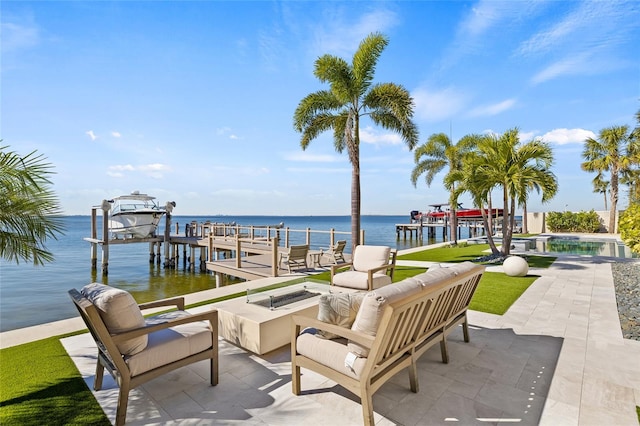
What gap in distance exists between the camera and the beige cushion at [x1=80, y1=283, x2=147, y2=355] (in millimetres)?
2373

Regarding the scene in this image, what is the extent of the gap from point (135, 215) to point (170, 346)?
68.8 ft

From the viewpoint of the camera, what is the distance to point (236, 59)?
9414 mm

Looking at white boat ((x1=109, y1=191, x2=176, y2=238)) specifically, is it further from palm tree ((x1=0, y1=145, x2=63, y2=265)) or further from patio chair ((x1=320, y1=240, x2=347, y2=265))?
palm tree ((x1=0, y1=145, x2=63, y2=265))

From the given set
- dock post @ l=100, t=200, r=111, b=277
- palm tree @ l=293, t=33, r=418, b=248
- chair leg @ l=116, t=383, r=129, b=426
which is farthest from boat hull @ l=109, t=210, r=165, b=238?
chair leg @ l=116, t=383, r=129, b=426

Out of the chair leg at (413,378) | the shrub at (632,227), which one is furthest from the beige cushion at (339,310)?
the shrub at (632,227)

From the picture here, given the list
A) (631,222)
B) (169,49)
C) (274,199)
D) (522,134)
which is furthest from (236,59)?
(274,199)

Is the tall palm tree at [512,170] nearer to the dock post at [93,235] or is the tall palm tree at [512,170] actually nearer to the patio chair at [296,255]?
the patio chair at [296,255]

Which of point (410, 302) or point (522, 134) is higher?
point (522, 134)

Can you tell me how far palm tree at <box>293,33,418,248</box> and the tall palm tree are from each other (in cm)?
276

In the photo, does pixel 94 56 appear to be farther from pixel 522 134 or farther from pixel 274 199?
pixel 274 199

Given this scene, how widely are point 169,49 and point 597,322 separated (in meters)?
11.3

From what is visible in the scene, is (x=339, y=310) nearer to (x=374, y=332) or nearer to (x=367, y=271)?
(x=374, y=332)

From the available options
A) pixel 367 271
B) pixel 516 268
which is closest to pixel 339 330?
pixel 367 271

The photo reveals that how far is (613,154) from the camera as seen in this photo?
70.9 ft
